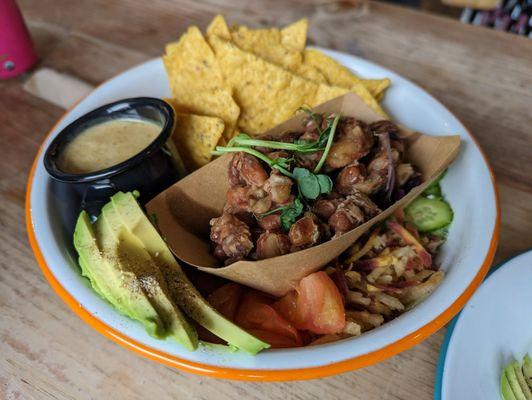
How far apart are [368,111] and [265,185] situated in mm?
555

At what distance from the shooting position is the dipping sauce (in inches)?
66.7

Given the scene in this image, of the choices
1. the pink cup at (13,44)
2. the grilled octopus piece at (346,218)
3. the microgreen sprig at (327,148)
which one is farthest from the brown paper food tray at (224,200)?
the pink cup at (13,44)

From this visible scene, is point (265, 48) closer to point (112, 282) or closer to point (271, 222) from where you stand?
point (271, 222)

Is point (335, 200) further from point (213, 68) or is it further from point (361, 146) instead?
point (213, 68)

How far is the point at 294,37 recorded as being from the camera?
6.83ft

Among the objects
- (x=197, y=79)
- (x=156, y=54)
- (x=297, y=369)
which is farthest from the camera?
(x=156, y=54)

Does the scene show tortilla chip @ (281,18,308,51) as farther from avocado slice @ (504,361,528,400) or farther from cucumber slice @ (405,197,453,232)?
avocado slice @ (504,361,528,400)

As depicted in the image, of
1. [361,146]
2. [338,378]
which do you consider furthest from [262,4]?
[338,378]

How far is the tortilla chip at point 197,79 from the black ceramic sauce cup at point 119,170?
0.19m

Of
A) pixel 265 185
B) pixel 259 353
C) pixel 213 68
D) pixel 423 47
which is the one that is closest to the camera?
pixel 259 353

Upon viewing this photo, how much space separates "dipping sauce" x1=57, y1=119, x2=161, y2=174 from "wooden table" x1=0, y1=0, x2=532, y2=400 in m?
0.34

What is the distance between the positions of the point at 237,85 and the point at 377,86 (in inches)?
21.5

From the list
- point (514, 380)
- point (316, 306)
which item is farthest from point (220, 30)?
point (514, 380)

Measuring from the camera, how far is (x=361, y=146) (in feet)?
5.13
